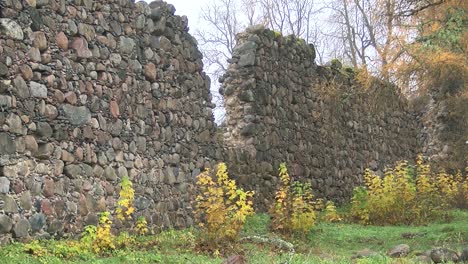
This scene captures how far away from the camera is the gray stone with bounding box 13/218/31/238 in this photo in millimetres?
8094

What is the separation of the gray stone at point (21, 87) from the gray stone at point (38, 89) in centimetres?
10

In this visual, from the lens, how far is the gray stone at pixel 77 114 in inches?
365

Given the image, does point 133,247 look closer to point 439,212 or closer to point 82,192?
point 82,192

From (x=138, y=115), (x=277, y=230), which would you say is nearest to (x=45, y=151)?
(x=138, y=115)

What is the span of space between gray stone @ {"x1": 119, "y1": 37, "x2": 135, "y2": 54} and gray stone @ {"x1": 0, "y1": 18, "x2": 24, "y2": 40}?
7.65 ft

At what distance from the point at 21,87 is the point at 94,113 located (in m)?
1.57

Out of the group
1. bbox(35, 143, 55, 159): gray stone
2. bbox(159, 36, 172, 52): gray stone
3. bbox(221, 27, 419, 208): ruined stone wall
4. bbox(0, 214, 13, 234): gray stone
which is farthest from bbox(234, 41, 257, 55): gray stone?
bbox(0, 214, 13, 234): gray stone

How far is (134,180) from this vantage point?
424 inches

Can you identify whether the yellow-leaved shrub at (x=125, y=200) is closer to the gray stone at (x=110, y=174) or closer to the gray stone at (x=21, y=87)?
the gray stone at (x=110, y=174)

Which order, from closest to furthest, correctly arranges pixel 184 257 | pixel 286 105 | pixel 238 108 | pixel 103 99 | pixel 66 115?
pixel 184 257 < pixel 66 115 < pixel 103 99 < pixel 238 108 < pixel 286 105

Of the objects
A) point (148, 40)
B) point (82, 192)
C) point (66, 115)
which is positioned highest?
point (148, 40)

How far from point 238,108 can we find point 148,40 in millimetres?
3543

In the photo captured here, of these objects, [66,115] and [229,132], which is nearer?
[66,115]

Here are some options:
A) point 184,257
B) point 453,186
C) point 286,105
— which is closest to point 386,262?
point 184,257
